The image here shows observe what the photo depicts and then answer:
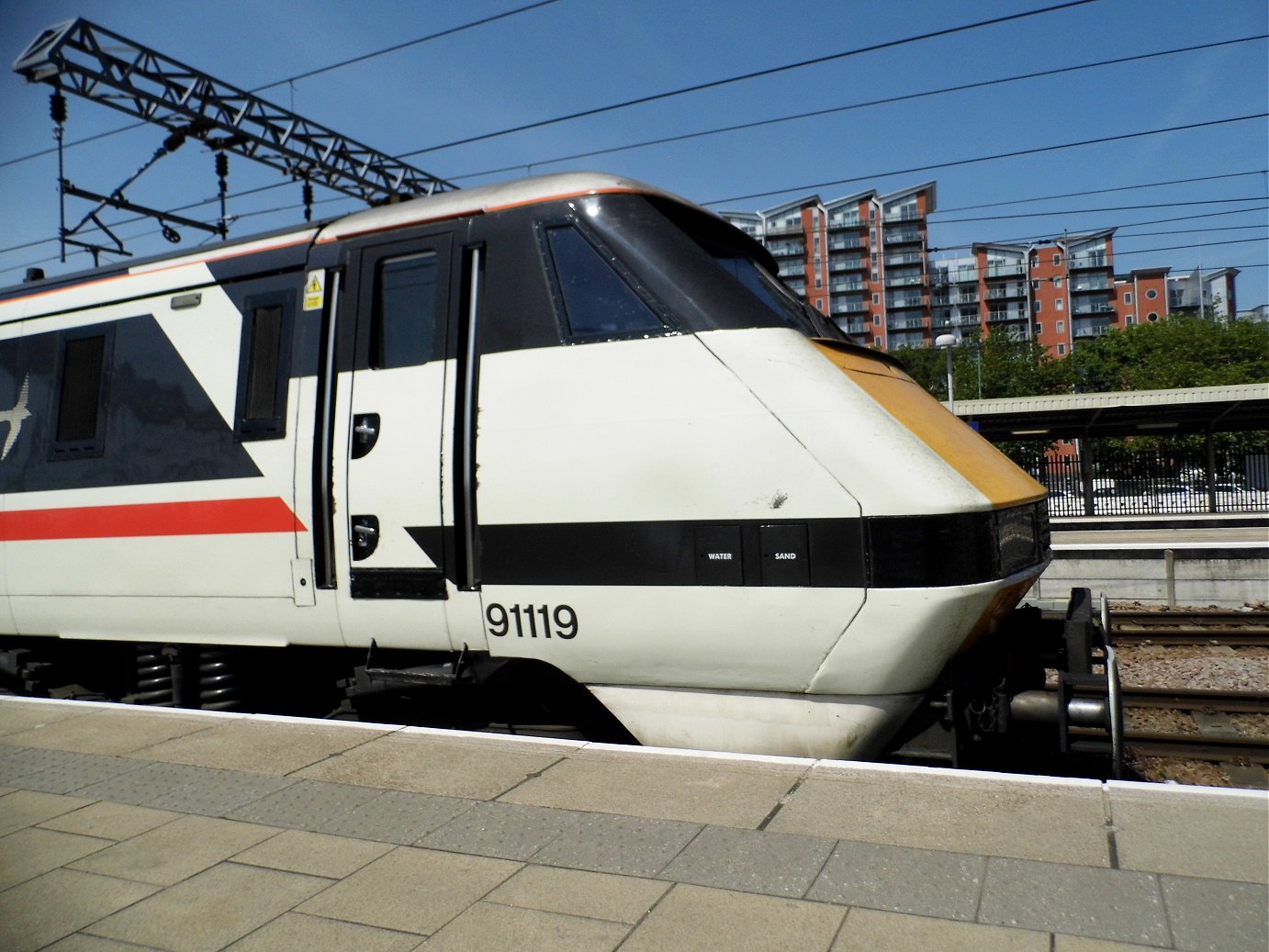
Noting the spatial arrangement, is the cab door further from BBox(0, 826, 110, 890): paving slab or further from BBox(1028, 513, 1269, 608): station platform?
BBox(1028, 513, 1269, 608): station platform

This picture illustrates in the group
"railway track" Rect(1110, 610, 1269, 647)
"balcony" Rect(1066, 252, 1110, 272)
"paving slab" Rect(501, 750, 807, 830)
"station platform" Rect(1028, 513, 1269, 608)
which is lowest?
"railway track" Rect(1110, 610, 1269, 647)

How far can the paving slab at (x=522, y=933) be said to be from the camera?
2.83 metres

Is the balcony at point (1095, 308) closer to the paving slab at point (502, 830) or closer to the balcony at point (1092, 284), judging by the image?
the balcony at point (1092, 284)

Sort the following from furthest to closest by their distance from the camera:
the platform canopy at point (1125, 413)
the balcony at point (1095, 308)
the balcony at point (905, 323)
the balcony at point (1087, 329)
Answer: the balcony at point (905, 323), the balcony at point (1087, 329), the balcony at point (1095, 308), the platform canopy at point (1125, 413)

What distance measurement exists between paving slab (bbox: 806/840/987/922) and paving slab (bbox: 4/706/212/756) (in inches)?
147

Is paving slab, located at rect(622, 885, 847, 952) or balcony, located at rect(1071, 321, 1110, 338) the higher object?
balcony, located at rect(1071, 321, 1110, 338)

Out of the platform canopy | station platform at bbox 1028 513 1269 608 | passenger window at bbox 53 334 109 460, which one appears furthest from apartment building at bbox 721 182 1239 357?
passenger window at bbox 53 334 109 460

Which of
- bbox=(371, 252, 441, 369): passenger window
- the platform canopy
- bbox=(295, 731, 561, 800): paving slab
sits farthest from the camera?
the platform canopy

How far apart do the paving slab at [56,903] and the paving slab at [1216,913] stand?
3197 millimetres

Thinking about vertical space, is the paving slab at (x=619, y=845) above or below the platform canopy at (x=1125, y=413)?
below

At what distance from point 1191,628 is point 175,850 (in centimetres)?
1065

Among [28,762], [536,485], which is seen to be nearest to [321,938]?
[536,485]

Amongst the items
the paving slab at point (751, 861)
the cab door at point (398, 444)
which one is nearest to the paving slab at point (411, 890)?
the paving slab at point (751, 861)

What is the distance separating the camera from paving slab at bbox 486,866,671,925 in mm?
3027
